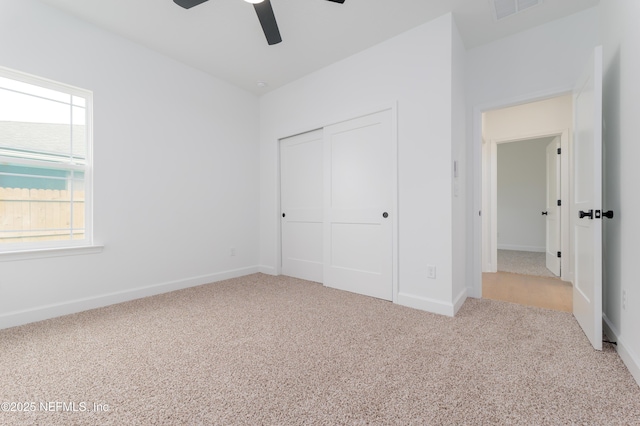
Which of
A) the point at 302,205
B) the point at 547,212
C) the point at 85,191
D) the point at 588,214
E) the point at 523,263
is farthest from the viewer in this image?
the point at 523,263

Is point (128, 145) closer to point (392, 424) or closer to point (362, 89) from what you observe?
point (362, 89)


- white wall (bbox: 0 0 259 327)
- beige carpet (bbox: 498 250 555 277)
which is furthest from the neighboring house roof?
beige carpet (bbox: 498 250 555 277)

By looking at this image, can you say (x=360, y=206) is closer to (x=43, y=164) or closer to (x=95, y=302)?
(x=95, y=302)

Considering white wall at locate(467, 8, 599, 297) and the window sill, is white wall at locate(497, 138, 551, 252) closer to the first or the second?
white wall at locate(467, 8, 599, 297)

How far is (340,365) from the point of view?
1691mm

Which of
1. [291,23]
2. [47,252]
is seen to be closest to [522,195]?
[291,23]

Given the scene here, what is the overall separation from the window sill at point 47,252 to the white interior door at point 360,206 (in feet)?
7.88

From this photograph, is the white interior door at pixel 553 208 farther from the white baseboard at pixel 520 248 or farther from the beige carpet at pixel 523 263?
the white baseboard at pixel 520 248

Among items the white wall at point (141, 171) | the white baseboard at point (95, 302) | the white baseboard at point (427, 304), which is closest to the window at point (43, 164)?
the white wall at point (141, 171)

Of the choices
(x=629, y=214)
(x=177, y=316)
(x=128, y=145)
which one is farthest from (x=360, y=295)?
(x=128, y=145)

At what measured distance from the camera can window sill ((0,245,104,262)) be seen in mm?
2297

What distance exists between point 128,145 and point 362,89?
257 cm

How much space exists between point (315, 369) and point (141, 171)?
9.00 feet

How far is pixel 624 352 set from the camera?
1705mm
